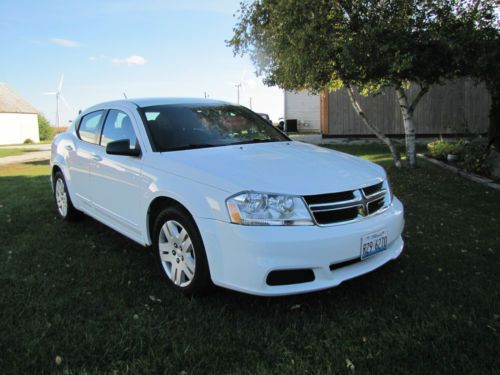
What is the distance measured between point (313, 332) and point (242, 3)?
9.57 metres

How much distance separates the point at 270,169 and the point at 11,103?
2033 inches

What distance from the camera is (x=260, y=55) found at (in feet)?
36.7

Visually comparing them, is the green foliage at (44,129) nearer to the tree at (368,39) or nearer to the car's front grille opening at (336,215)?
the tree at (368,39)

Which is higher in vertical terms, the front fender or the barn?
the barn

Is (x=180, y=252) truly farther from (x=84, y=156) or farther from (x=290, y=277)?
(x=84, y=156)

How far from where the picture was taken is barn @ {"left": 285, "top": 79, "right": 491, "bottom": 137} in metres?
17.3

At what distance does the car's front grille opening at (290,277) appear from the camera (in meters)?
2.76

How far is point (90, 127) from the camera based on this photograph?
4.80 m

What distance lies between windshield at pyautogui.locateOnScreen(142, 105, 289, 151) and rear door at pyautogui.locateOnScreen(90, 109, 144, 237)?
214mm

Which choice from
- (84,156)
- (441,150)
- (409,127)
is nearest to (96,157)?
(84,156)

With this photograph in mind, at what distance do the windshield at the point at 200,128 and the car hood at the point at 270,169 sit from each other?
0.63ft

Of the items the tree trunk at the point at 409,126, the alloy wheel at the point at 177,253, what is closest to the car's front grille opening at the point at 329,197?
the alloy wheel at the point at 177,253

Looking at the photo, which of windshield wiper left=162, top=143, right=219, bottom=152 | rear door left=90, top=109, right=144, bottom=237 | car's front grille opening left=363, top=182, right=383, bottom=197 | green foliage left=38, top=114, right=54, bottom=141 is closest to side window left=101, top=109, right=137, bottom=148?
rear door left=90, top=109, right=144, bottom=237

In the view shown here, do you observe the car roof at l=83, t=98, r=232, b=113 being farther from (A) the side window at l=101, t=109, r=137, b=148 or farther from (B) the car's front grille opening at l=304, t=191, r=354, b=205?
(B) the car's front grille opening at l=304, t=191, r=354, b=205
